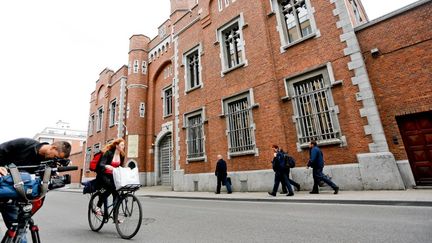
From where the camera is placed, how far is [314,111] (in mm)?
9070

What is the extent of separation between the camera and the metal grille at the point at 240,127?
35.7 feet

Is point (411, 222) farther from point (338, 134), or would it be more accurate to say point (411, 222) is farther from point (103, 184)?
point (103, 184)

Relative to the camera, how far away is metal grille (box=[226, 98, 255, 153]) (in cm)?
1087

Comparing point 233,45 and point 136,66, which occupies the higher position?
point 136,66

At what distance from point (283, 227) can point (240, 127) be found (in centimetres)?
745

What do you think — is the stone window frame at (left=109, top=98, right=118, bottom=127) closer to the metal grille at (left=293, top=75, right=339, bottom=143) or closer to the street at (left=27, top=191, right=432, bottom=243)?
the street at (left=27, top=191, right=432, bottom=243)

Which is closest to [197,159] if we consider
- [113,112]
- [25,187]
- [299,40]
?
[299,40]

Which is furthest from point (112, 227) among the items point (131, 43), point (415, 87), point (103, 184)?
point (131, 43)

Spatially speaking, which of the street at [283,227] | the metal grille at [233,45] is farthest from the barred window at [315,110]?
the metal grille at [233,45]

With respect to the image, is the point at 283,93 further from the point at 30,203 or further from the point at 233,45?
the point at 30,203

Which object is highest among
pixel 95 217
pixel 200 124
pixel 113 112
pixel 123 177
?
pixel 113 112

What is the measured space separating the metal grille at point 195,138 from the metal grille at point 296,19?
6.93m

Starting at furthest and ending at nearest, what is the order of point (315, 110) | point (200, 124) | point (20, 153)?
1. point (200, 124)
2. point (315, 110)
3. point (20, 153)

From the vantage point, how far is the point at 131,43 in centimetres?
2294
